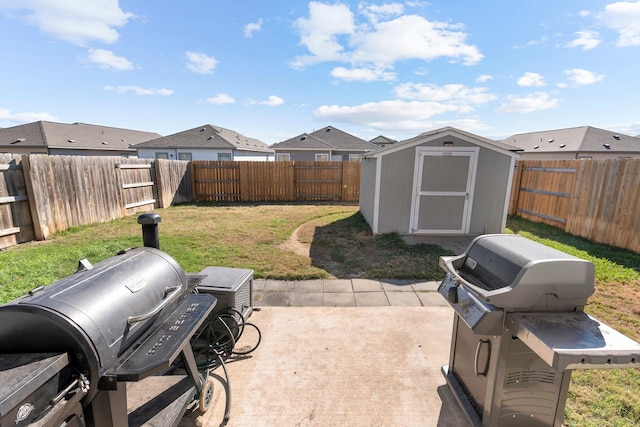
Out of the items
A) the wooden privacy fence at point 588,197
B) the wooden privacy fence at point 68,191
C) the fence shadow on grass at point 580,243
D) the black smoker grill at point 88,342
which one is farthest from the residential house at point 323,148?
the black smoker grill at point 88,342

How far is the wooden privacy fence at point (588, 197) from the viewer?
19.9 ft

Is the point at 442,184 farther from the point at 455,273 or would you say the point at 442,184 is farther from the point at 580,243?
the point at 455,273

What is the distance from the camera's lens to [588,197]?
7.13m

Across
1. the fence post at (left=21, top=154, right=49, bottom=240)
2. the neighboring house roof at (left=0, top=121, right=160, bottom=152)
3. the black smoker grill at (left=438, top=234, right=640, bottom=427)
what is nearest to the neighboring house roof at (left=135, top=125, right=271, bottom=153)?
the neighboring house roof at (left=0, top=121, right=160, bottom=152)

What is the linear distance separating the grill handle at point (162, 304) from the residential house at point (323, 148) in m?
20.3

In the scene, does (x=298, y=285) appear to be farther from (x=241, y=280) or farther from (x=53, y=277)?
(x=53, y=277)

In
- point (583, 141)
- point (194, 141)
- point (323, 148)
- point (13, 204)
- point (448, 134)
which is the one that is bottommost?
point (13, 204)

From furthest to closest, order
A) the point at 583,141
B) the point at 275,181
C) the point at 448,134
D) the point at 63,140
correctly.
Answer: the point at 583,141 < the point at 63,140 < the point at 275,181 < the point at 448,134

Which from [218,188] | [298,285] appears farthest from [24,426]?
[218,188]

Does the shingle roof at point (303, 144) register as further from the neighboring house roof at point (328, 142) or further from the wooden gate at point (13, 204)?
the wooden gate at point (13, 204)

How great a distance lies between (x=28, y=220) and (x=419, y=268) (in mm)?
8020

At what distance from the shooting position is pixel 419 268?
5.13m

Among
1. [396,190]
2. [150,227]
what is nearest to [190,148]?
[396,190]

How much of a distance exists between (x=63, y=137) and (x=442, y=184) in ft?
88.4
